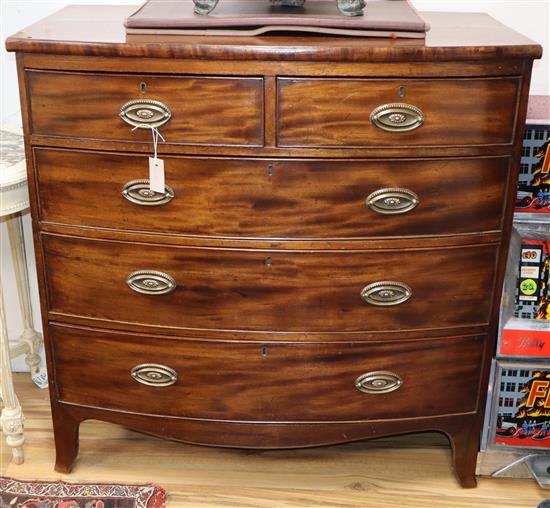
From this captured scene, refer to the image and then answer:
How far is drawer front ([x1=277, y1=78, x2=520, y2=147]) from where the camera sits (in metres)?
1.74

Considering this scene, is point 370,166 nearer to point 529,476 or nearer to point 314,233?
point 314,233

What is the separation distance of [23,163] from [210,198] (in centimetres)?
54

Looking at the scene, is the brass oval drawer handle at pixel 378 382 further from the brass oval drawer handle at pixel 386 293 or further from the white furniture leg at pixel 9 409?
the white furniture leg at pixel 9 409

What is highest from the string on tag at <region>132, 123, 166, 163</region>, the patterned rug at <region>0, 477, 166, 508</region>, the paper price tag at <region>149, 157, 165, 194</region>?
the string on tag at <region>132, 123, 166, 163</region>

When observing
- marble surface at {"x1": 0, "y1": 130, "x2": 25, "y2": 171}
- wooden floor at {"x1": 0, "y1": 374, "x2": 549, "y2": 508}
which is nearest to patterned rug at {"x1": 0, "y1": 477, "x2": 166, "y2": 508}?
wooden floor at {"x1": 0, "y1": 374, "x2": 549, "y2": 508}

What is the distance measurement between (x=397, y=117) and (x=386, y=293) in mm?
397

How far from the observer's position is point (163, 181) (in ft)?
5.96

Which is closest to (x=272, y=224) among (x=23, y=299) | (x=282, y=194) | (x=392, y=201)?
(x=282, y=194)

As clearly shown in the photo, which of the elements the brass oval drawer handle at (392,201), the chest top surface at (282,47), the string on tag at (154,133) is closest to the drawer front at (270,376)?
the brass oval drawer handle at (392,201)

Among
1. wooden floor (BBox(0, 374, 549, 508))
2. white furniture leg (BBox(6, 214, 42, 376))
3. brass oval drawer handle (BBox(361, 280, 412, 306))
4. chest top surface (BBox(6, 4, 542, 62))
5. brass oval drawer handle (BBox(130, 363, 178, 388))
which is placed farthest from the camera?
white furniture leg (BBox(6, 214, 42, 376))

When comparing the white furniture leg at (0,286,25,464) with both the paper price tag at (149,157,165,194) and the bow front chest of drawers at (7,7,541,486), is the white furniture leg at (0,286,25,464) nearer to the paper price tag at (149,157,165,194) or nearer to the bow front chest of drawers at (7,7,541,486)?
the bow front chest of drawers at (7,7,541,486)

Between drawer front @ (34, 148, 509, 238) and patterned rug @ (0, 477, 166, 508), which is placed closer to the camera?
drawer front @ (34, 148, 509, 238)

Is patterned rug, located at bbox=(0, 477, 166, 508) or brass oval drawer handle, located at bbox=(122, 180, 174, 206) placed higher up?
brass oval drawer handle, located at bbox=(122, 180, 174, 206)

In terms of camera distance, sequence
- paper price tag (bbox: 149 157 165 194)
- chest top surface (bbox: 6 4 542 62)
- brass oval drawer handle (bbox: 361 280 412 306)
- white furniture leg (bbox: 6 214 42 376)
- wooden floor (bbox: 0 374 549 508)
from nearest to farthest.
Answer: chest top surface (bbox: 6 4 542 62), paper price tag (bbox: 149 157 165 194), brass oval drawer handle (bbox: 361 280 412 306), wooden floor (bbox: 0 374 549 508), white furniture leg (bbox: 6 214 42 376)
